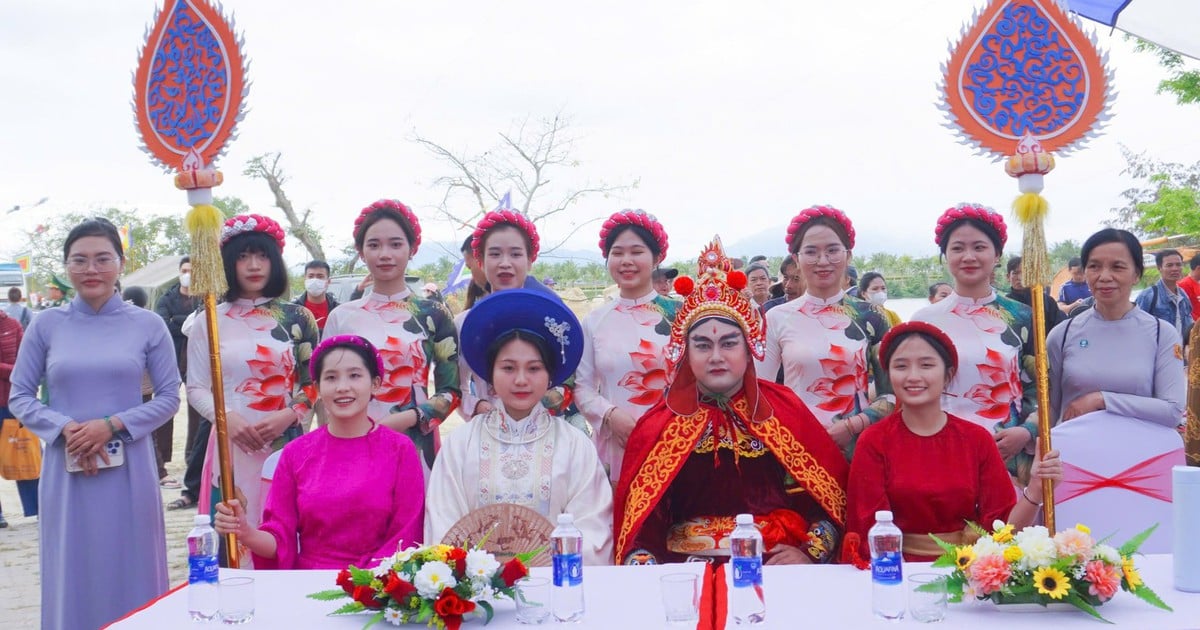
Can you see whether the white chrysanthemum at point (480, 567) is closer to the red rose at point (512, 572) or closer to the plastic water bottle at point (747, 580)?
the red rose at point (512, 572)

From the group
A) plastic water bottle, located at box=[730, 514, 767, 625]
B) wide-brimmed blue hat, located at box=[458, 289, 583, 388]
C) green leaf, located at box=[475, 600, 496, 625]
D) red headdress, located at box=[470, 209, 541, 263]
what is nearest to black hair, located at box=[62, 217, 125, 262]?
red headdress, located at box=[470, 209, 541, 263]

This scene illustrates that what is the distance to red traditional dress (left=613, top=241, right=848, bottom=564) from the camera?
3.58 metres

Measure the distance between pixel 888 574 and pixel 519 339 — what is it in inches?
63.4

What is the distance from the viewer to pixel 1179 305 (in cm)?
857

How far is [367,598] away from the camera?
101 inches

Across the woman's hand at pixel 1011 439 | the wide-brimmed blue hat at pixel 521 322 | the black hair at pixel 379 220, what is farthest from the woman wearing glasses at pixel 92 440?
the woman's hand at pixel 1011 439

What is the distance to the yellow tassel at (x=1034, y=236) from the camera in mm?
3707

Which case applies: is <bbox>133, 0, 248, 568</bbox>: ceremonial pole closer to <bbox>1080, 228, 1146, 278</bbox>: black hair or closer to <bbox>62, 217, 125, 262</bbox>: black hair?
<bbox>62, 217, 125, 262</bbox>: black hair

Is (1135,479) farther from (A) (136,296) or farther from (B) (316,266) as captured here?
(A) (136,296)

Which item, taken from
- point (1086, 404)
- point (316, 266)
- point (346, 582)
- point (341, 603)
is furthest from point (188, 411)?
point (1086, 404)

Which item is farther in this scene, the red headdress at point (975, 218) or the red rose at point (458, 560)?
the red headdress at point (975, 218)

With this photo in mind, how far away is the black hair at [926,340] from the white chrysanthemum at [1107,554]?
1.09 meters

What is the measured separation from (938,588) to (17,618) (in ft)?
16.6

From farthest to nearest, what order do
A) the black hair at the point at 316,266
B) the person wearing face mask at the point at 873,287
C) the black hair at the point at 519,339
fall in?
the person wearing face mask at the point at 873,287 → the black hair at the point at 316,266 → the black hair at the point at 519,339
